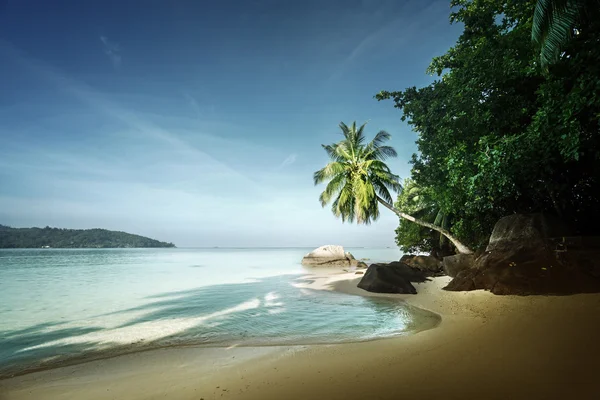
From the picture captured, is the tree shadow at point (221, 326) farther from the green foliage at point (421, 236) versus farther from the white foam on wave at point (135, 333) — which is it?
the green foliage at point (421, 236)

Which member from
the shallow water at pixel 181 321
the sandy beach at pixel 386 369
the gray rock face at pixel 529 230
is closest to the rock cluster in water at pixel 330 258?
the shallow water at pixel 181 321

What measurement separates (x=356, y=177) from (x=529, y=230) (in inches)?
468

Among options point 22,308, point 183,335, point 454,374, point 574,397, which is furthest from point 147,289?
point 574,397

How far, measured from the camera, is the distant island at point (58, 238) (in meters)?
132

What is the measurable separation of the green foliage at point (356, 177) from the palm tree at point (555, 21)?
43.7 feet

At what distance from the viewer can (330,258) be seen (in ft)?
109

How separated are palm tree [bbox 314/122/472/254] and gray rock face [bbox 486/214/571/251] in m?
9.16

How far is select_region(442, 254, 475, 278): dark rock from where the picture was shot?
510 inches

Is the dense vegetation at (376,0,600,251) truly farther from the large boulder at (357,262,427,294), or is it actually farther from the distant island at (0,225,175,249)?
the distant island at (0,225,175,249)

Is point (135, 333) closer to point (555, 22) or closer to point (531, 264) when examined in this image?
point (531, 264)

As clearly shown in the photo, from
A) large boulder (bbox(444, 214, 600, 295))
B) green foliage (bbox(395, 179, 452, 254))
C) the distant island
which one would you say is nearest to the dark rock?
large boulder (bbox(444, 214, 600, 295))

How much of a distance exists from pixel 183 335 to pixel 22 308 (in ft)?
31.1

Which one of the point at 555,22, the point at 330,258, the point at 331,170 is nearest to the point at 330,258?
the point at 330,258

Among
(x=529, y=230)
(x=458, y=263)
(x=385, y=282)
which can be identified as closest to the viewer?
(x=529, y=230)
